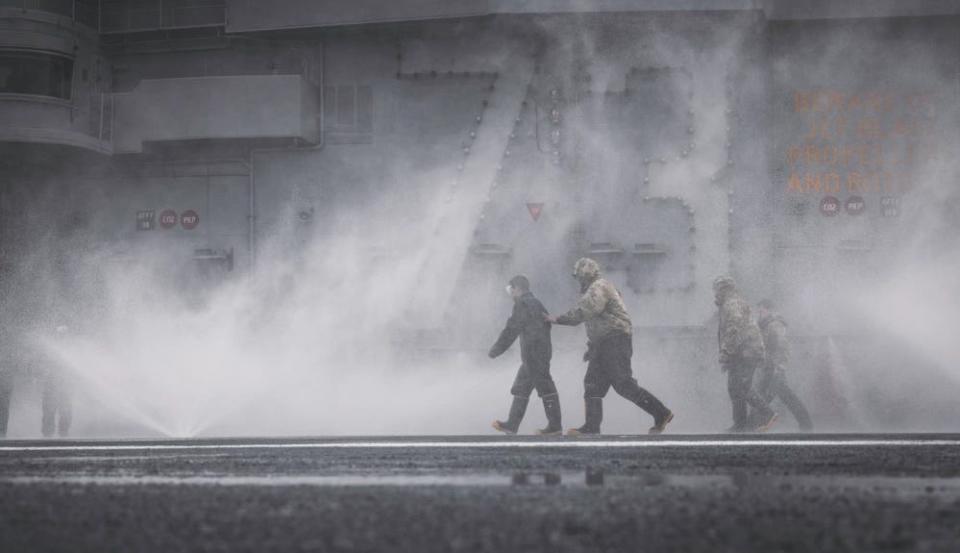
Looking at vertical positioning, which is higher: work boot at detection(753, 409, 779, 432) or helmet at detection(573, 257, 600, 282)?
helmet at detection(573, 257, 600, 282)

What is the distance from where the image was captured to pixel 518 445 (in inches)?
311

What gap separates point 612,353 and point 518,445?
9.30ft

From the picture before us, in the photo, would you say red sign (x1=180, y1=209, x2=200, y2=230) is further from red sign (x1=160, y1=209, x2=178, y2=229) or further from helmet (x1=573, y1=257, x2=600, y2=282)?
helmet (x1=573, y1=257, x2=600, y2=282)

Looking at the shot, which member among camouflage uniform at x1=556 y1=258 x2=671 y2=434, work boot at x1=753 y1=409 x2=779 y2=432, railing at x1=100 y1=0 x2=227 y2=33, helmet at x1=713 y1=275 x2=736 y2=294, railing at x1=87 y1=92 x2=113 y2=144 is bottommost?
work boot at x1=753 y1=409 x2=779 y2=432

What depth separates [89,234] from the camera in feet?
46.1

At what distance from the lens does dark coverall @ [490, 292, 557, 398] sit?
1093cm

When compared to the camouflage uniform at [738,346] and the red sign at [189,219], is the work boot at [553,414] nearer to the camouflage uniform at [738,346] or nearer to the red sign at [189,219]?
the camouflage uniform at [738,346]

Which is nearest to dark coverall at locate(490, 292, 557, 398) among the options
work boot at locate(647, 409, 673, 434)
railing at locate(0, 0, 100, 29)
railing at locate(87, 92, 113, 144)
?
work boot at locate(647, 409, 673, 434)

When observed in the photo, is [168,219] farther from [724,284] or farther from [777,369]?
[777,369]

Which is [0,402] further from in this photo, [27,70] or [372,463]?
[372,463]

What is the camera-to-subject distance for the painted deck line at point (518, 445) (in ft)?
24.9

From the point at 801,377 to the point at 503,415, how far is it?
3.48 metres

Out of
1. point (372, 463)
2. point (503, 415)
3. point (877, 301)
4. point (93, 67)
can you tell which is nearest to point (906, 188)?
point (877, 301)

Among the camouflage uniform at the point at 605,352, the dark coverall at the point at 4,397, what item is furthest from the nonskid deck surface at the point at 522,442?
the dark coverall at the point at 4,397
